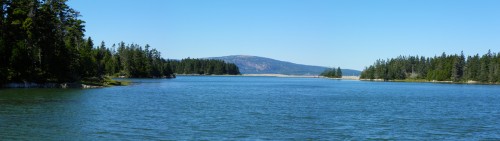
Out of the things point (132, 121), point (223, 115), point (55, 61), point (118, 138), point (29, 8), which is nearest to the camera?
point (118, 138)

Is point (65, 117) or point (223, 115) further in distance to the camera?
point (223, 115)

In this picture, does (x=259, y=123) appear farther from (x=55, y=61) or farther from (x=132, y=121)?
(x=55, y=61)

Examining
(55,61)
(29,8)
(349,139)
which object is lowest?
(349,139)

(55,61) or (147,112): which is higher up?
(55,61)

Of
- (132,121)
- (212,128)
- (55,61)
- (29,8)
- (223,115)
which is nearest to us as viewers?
(212,128)

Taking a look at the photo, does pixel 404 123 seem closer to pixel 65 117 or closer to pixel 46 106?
pixel 65 117

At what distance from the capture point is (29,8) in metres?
87.0

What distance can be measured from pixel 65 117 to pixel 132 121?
6.26 m

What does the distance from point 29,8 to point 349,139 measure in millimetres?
71963

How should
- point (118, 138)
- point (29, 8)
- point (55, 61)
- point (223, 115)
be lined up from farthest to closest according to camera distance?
1. point (55, 61)
2. point (29, 8)
3. point (223, 115)
4. point (118, 138)

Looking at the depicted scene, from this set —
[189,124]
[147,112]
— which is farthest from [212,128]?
[147,112]

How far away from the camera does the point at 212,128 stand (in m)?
37.2

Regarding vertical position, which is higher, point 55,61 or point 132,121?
point 55,61

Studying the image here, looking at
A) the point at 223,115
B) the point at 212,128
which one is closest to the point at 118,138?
the point at 212,128
